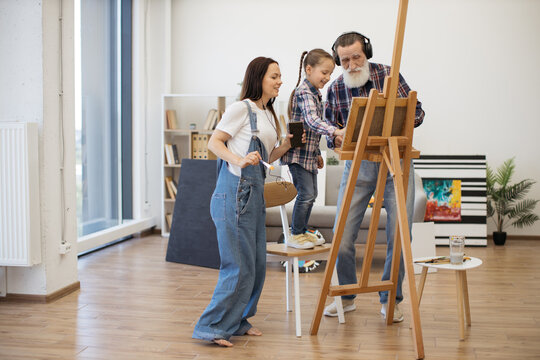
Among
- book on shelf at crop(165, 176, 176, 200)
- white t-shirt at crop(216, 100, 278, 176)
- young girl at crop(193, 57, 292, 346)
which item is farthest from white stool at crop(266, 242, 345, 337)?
book on shelf at crop(165, 176, 176, 200)

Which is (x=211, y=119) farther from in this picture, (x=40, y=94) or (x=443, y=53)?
(x=40, y=94)

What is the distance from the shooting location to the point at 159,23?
23.6 feet

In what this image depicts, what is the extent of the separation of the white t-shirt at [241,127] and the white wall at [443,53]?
4.10 meters

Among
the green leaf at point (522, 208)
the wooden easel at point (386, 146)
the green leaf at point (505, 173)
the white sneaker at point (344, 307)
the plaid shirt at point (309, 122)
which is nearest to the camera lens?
the wooden easel at point (386, 146)

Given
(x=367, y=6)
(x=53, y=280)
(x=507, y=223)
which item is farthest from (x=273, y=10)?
(x=53, y=280)

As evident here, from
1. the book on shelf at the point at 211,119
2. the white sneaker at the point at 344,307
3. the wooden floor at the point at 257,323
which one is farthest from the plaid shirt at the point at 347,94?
the book on shelf at the point at 211,119

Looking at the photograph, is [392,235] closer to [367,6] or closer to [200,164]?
[200,164]

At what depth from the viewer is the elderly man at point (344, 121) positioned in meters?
3.33

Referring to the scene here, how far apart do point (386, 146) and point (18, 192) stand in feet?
7.52

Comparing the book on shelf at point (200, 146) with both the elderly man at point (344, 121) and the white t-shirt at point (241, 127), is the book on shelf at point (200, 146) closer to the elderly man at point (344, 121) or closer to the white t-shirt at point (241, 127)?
the elderly man at point (344, 121)

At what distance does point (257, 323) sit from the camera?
3.52 metres

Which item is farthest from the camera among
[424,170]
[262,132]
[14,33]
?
[424,170]

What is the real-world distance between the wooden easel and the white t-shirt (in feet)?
1.28

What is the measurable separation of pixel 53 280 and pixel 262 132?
1.91 meters
